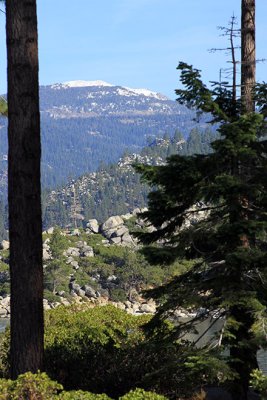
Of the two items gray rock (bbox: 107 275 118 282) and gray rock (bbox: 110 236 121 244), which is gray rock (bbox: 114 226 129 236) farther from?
gray rock (bbox: 107 275 118 282)

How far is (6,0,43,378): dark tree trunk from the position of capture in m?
7.31

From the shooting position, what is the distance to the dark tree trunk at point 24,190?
7.31 metres

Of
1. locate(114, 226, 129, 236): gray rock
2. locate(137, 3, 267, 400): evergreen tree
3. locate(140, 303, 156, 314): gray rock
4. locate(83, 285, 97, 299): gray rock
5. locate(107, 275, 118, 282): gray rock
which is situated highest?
locate(137, 3, 267, 400): evergreen tree

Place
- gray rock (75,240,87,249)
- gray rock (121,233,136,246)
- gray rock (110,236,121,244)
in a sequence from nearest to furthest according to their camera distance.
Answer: gray rock (121,233,136,246) < gray rock (110,236,121,244) < gray rock (75,240,87,249)

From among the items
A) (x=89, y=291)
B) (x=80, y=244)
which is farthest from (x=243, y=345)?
(x=80, y=244)

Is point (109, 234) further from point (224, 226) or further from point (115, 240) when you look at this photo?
point (224, 226)

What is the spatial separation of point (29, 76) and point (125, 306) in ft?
267

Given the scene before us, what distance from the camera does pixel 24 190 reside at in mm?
7383

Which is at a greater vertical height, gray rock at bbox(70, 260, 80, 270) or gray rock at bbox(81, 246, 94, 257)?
gray rock at bbox(81, 246, 94, 257)

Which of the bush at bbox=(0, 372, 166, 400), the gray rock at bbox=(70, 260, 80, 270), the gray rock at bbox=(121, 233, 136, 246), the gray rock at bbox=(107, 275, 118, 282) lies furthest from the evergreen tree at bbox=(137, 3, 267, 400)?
the gray rock at bbox=(121, 233, 136, 246)

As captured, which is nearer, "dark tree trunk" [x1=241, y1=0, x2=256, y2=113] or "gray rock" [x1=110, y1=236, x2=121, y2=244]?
"dark tree trunk" [x1=241, y1=0, x2=256, y2=113]

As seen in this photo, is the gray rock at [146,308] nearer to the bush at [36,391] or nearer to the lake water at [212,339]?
the lake water at [212,339]

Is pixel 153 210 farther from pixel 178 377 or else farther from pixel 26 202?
pixel 178 377

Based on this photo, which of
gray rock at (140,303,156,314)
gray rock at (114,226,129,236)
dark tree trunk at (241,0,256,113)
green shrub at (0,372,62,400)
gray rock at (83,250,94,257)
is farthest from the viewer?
gray rock at (114,226,129,236)
